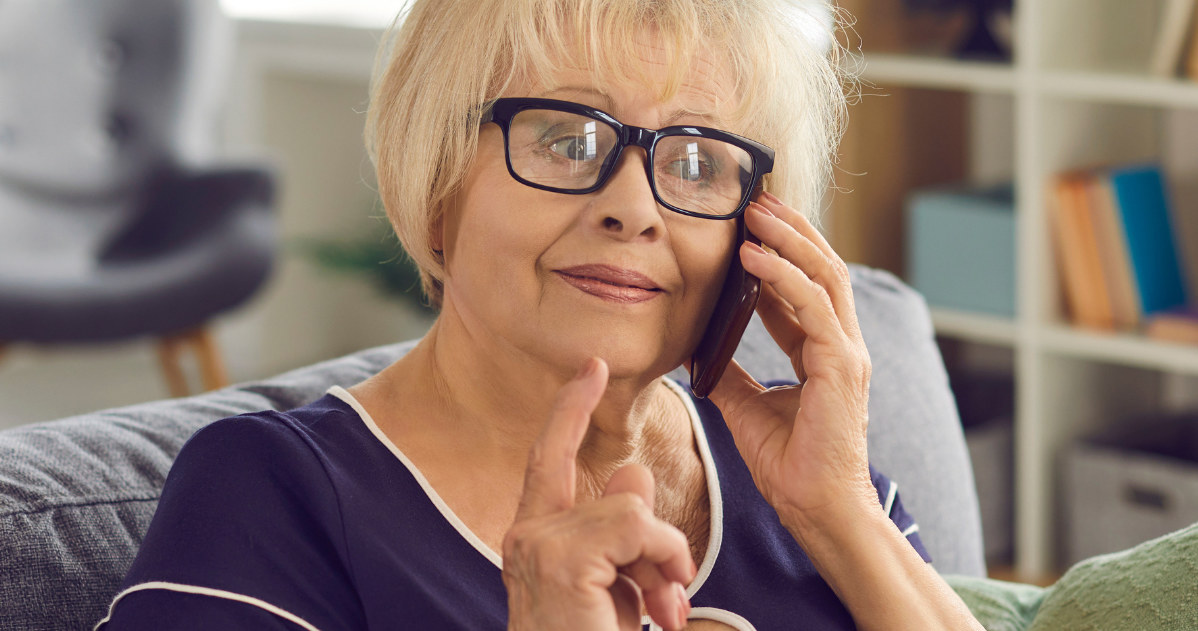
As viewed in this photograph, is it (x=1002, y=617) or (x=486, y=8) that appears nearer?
(x=486, y=8)

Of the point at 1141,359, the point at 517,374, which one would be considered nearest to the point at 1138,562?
the point at 517,374

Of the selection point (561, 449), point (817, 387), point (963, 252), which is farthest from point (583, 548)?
point (963, 252)

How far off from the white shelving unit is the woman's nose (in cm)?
183

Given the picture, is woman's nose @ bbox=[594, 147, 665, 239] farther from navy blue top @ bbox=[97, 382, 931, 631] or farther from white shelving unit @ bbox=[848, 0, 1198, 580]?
white shelving unit @ bbox=[848, 0, 1198, 580]

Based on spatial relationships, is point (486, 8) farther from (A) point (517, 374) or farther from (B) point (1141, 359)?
(B) point (1141, 359)

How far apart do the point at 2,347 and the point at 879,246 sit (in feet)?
7.21

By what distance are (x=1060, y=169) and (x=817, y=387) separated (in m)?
1.84

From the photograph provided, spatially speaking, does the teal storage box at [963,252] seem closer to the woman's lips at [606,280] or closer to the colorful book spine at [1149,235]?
the colorful book spine at [1149,235]

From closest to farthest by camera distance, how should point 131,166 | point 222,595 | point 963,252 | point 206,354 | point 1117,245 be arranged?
point 222,595, point 1117,245, point 963,252, point 206,354, point 131,166

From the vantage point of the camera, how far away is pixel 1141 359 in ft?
8.54

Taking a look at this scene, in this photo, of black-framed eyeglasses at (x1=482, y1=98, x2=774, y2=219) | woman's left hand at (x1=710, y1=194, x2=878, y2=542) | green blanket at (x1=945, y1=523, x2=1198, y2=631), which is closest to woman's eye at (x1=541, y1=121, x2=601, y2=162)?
black-framed eyeglasses at (x1=482, y1=98, x2=774, y2=219)

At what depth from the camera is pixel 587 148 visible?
40.1 inches

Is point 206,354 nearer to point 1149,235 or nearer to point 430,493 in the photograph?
point 1149,235

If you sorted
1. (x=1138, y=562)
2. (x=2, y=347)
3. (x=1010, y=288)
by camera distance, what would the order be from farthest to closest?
(x=2, y=347), (x=1010, y=288), (x=1138, y=562)
